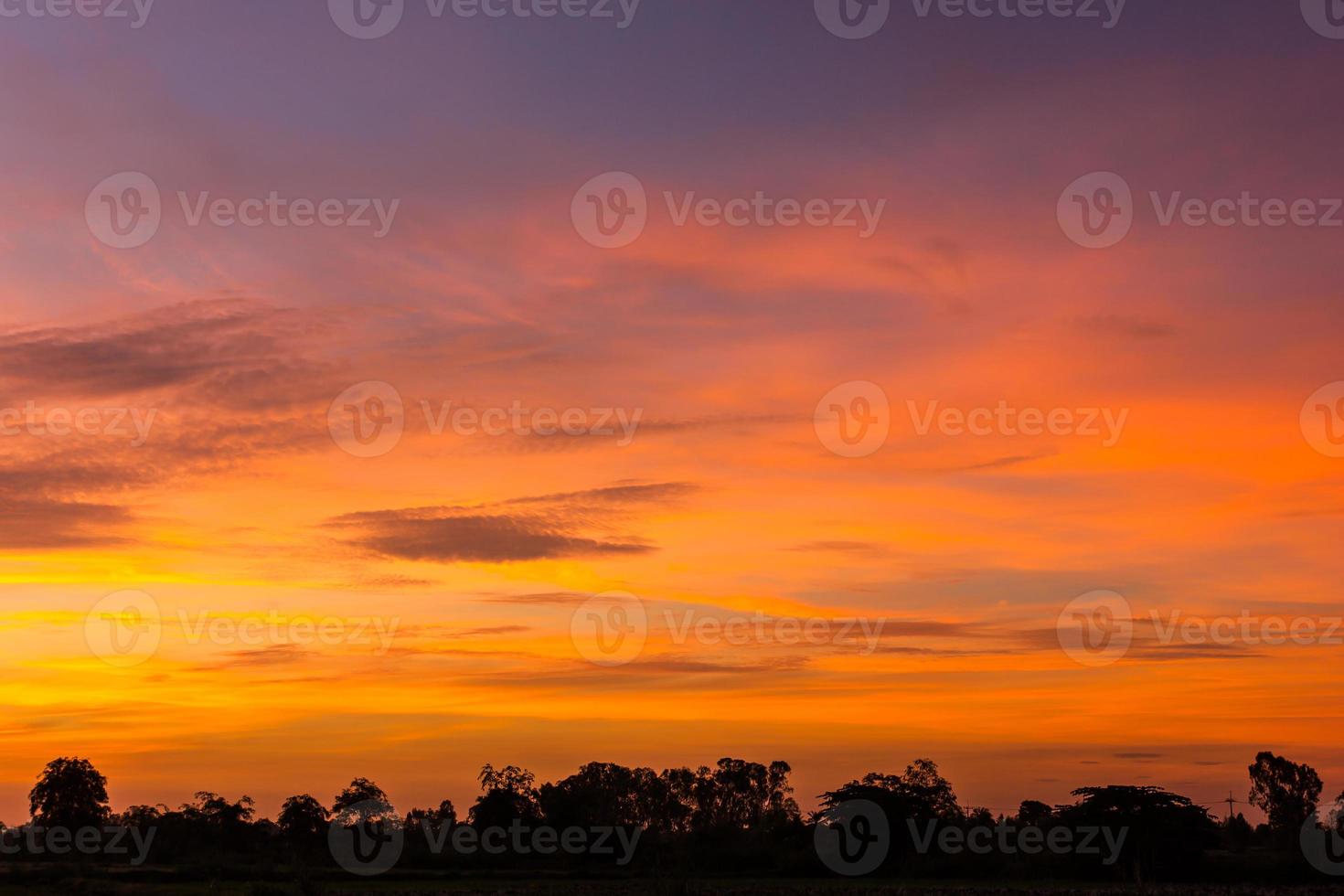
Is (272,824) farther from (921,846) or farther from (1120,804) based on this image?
(1120,804)

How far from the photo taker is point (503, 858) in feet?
436

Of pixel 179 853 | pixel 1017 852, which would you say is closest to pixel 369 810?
pixel 179 853
